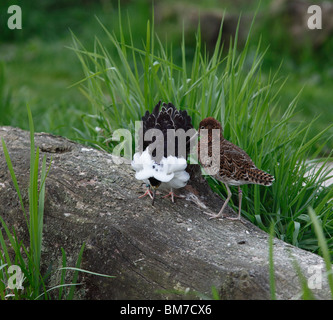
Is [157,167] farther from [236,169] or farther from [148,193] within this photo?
[236,169]

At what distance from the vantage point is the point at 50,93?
6.87 m

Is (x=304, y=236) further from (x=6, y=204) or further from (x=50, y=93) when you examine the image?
(x=50, y=93)

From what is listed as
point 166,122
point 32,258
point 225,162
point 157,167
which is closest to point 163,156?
point 157,167

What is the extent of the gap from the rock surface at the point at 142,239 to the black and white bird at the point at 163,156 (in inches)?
6.0

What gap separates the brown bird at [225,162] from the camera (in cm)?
245

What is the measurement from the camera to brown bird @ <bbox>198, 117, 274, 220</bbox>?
8.04 ft

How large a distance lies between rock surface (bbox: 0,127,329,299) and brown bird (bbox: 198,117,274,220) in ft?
Answer: 0.71

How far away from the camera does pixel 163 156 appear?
240 centimetres

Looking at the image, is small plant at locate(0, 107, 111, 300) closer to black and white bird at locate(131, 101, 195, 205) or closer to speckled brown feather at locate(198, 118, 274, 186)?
black and white bird at locate(131, 101, 195, 205)

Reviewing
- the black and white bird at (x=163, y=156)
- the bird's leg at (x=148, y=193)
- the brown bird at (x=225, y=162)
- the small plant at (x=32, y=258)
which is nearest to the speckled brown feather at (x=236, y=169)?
the brown bird at (x=225, y=162)

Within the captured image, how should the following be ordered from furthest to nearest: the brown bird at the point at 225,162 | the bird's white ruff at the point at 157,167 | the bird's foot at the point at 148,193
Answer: the bird's foot at the point at 148,193, the brown bird at the point at 225,162, the bird's white ruff at the point at 157,167

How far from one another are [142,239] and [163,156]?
400 millimetres

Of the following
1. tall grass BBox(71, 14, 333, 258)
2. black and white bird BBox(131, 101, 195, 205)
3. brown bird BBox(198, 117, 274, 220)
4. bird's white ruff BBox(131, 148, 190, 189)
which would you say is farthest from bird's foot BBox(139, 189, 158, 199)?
tall grass BBox(71, 14, 333, 258)

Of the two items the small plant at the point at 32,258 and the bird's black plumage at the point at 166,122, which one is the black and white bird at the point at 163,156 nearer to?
the bird's black plumage at the point at 166,122
